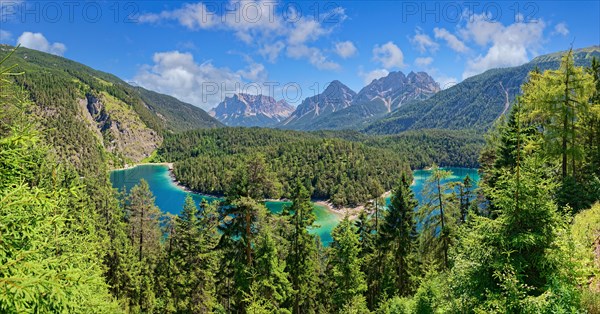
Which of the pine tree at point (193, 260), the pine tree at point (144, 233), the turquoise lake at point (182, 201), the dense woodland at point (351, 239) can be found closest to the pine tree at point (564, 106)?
the dense woodland at point (351, 239)

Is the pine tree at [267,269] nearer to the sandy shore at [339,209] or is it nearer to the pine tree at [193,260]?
the pine tree at [193,260]

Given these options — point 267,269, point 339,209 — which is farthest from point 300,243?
point 339,209

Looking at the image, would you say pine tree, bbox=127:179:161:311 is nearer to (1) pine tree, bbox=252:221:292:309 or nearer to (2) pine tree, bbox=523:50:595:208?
(1) pine tree, bbox=252:221:292:309

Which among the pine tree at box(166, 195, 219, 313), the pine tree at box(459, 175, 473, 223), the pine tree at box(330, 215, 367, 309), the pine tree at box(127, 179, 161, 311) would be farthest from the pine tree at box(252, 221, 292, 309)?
the pine tree at box(127, 179, 161, 311)

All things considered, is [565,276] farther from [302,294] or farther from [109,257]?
[109,257]

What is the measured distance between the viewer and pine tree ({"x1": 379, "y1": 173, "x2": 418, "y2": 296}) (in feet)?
92.7

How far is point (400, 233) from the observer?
28.1 meters

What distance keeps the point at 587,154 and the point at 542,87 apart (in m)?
8.02

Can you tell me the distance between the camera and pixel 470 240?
9406mm

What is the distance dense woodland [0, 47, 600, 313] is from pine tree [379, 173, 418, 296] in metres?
0.12

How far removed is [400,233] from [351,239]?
4594mm

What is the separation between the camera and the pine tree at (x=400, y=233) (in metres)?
28.2

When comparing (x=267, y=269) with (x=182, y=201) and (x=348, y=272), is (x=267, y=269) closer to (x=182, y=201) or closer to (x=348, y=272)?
(x=348, y=272)

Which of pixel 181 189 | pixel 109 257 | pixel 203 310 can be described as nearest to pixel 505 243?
pixel 203 310
